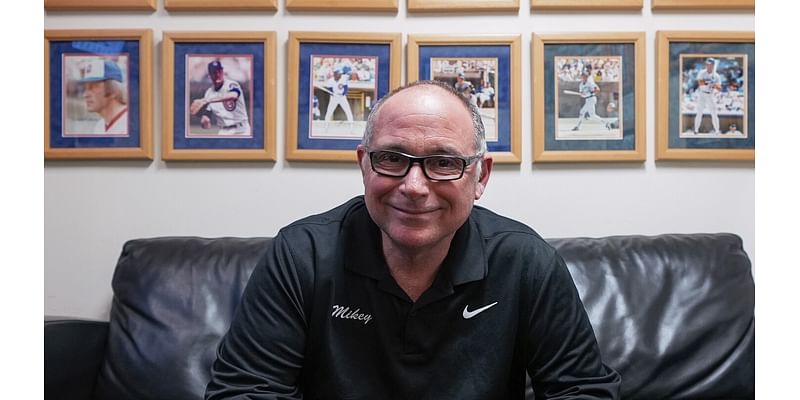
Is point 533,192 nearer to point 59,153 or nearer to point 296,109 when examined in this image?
point 296,109

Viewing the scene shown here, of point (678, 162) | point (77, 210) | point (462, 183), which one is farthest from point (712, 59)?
point (77, 210)

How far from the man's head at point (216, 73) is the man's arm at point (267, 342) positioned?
0.93 m

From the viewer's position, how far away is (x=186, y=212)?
2078 mm

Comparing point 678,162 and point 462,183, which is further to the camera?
point 678,162

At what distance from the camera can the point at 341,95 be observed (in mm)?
2057

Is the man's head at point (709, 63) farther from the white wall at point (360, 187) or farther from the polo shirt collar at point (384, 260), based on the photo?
the polo shirt collar at point (384, 260)

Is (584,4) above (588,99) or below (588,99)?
above

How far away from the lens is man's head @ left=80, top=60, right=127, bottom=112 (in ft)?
6.83

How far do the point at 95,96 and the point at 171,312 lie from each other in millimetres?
834

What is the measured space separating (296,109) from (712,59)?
4.64ft

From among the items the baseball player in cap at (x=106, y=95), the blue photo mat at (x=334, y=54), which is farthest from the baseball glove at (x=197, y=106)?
the blue photo mat at (x=334, y=54)

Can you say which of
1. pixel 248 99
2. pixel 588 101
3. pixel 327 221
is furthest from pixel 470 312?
pixel 248 99

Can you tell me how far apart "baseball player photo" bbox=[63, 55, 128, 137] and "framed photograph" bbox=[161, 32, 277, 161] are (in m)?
0.15

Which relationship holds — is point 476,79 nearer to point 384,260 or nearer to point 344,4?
point 344,4
